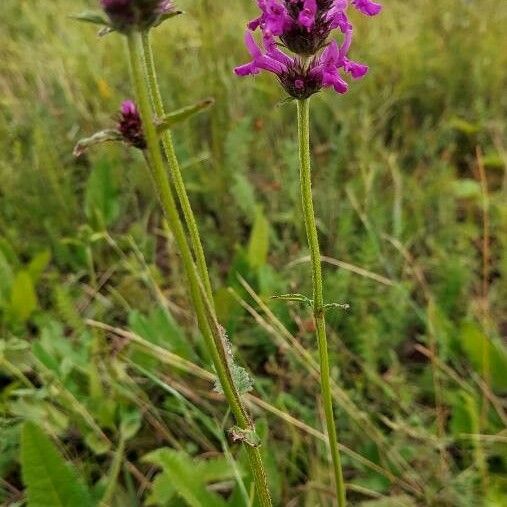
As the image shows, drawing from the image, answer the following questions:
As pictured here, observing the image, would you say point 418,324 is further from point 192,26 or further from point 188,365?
point 192,26

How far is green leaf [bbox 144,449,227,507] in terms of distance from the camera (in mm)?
1201

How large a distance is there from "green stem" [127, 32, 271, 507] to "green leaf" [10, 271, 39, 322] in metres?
0.99

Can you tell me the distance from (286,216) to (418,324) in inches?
16.9

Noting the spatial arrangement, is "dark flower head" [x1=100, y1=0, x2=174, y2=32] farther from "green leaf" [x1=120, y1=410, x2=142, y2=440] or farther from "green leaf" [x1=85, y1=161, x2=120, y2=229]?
"green leaf" [x1=85, y1=161, x2=120, y2=229]

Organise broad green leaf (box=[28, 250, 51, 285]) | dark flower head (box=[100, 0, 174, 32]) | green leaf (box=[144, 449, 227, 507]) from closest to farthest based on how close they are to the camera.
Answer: dark flower head (box=[100, 0, 174, 32]) < green leaf (box=[144, 449, 227, 507]) < broad green leaf (box=[28, 250, 51, 285])

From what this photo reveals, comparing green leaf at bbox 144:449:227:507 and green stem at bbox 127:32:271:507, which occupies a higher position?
green stem at bbox 127:32:271:507

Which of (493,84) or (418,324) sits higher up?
(493,84)

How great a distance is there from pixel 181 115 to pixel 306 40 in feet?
0.79

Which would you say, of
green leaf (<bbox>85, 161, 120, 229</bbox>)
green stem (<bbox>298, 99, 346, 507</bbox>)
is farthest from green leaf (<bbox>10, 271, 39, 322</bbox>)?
green stem (<bbox>298, 99, 346, 507</bbox>)

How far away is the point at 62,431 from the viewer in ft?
4.77

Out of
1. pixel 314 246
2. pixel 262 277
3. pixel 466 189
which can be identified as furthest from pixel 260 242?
pixel 314 246

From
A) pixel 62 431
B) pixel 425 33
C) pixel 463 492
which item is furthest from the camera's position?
pixel 425 33

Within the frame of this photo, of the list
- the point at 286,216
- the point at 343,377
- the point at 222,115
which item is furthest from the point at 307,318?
the point at 222,115

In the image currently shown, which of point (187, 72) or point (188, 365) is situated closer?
point (188, 365)
